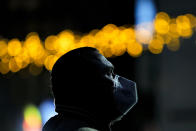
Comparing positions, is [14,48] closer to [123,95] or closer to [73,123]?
[123,95]

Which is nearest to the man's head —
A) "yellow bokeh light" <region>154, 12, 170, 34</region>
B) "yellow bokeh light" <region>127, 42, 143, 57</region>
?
"yellow bokeh light" <region>154, 12, 170, 34</region>

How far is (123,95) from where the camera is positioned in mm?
1739

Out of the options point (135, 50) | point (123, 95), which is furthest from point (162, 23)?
point (123, 95)

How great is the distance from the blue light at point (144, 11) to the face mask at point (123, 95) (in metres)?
7.01

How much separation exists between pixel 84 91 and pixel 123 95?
19 cm

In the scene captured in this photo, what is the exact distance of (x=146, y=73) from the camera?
920 cm

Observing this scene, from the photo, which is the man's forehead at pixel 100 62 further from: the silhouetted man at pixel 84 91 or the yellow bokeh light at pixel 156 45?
the yellow bokeh light at pixel 156 45

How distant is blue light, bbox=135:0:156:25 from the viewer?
28.9ft

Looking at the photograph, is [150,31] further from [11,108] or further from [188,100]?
[11,108]

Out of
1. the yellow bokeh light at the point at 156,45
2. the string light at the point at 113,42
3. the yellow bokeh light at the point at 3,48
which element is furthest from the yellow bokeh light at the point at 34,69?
the yellow bokeh light at the point at 156,45

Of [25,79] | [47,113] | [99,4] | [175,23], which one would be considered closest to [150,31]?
[175,23]

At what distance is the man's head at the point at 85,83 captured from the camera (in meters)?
1.65

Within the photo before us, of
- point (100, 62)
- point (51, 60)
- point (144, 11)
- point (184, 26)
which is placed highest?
point (100, 62)

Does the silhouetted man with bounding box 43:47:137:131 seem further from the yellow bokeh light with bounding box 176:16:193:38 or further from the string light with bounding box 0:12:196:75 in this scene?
the yellow bokeh light with bounding box 176:16:193:38
